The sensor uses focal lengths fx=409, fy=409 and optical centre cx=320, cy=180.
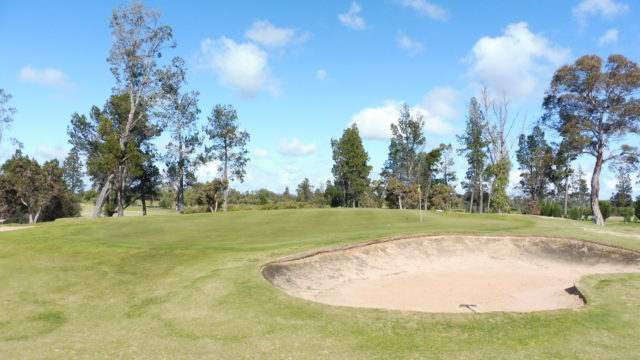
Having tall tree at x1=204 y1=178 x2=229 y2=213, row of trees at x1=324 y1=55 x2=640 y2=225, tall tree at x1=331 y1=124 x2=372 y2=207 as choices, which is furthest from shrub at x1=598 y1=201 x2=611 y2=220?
tall tree at x1=204 y1=178 x2=229 y2=213

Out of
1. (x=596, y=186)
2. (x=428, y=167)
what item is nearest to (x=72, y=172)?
(x=428, y=167)

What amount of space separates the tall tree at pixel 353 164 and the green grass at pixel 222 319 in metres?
58.5

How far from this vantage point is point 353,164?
75812 mm

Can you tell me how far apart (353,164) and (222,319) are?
66509mm

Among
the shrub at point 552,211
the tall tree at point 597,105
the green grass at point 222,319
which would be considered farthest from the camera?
the shrub at point 552,211

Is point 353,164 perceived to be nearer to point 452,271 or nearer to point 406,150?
point 406,150

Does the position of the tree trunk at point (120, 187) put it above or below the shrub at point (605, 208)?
above

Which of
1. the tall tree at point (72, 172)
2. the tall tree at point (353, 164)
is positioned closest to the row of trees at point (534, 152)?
the tall tree at point (353, 164)

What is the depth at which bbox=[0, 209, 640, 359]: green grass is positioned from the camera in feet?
27.7

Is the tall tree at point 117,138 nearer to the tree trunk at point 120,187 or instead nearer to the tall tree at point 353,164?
the tree trunk at point 120,187

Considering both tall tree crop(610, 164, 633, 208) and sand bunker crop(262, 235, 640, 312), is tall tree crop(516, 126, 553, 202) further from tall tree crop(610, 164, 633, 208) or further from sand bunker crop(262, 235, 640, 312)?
sand bunker crop(262, 235, 640, 312)

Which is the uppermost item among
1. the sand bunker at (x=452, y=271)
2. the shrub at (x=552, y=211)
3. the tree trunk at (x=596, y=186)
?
the tree trunk at (x=596, y=186)

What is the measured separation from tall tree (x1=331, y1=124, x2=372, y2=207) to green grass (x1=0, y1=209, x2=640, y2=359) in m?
58.5

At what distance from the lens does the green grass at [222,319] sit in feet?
27.7
